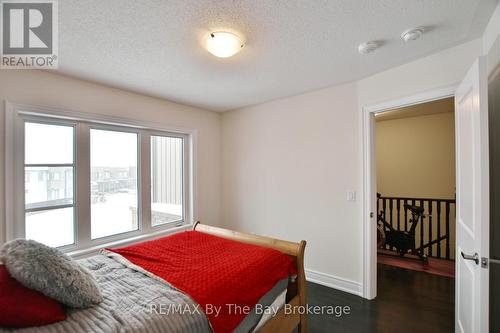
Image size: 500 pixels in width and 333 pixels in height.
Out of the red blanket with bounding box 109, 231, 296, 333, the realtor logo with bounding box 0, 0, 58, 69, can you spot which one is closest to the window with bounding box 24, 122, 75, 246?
the realtor logo with bounding box 0, 0, 58, 69

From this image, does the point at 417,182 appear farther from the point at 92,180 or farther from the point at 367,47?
the point at 92,180

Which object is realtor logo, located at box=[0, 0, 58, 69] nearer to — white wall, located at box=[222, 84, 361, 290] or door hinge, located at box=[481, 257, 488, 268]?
white wall, located at box=[222, 84, 361, 290]

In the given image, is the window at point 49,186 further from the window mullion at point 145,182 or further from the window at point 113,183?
the window mullion at point 145,182

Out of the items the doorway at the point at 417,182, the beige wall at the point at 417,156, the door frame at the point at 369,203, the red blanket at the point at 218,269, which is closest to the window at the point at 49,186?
the red blanket at the point at 218,269

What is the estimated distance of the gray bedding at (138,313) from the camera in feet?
3.51

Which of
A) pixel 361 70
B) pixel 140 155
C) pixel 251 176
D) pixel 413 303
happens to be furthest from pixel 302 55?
pixel 413 303

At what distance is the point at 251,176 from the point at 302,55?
6.84 feet

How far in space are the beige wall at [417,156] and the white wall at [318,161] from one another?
2.90m

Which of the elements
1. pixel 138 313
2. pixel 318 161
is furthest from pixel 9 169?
pixel 318 161

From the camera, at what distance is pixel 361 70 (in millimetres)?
2420

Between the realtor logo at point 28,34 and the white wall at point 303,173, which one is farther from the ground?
the realtor logo at point 28,34

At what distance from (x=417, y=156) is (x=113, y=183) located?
18.0 feet

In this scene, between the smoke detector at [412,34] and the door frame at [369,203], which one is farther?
the door frame at [369,203]

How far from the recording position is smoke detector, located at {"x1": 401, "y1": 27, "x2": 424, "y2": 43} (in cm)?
171
